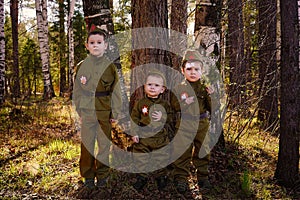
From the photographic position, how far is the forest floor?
430cm

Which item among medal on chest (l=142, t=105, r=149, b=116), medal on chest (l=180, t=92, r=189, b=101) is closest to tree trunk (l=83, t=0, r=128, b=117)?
medal on chest (l=142, t=105, r=149, b=116)

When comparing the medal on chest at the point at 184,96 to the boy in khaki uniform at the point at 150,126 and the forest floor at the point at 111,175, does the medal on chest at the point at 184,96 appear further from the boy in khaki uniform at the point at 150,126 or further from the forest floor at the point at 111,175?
the forest floor at the point at 111,175

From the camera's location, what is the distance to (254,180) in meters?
4.89

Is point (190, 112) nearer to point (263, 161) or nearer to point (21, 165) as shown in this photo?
point (263, 161)

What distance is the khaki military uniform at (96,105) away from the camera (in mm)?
4113

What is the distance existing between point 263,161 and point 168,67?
8.68ft

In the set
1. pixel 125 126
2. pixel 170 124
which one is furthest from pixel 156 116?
pixel 125 126

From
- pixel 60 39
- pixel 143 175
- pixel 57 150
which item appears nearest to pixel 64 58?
pixel 60 39

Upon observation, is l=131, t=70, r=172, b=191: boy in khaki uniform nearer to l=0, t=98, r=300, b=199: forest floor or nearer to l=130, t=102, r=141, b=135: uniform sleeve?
l=130, t=102, r=141, b=135: uniform sleeve

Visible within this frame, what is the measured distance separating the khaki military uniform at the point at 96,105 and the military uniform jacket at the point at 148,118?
0.94ft

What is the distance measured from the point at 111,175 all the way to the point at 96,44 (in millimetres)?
1843

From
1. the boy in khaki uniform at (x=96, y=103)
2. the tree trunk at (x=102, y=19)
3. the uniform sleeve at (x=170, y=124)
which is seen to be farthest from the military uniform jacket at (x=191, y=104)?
the tree trunk at (x=102, y=19)

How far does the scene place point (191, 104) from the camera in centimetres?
420

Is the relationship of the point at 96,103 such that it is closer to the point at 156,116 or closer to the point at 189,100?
the point at 156,116
